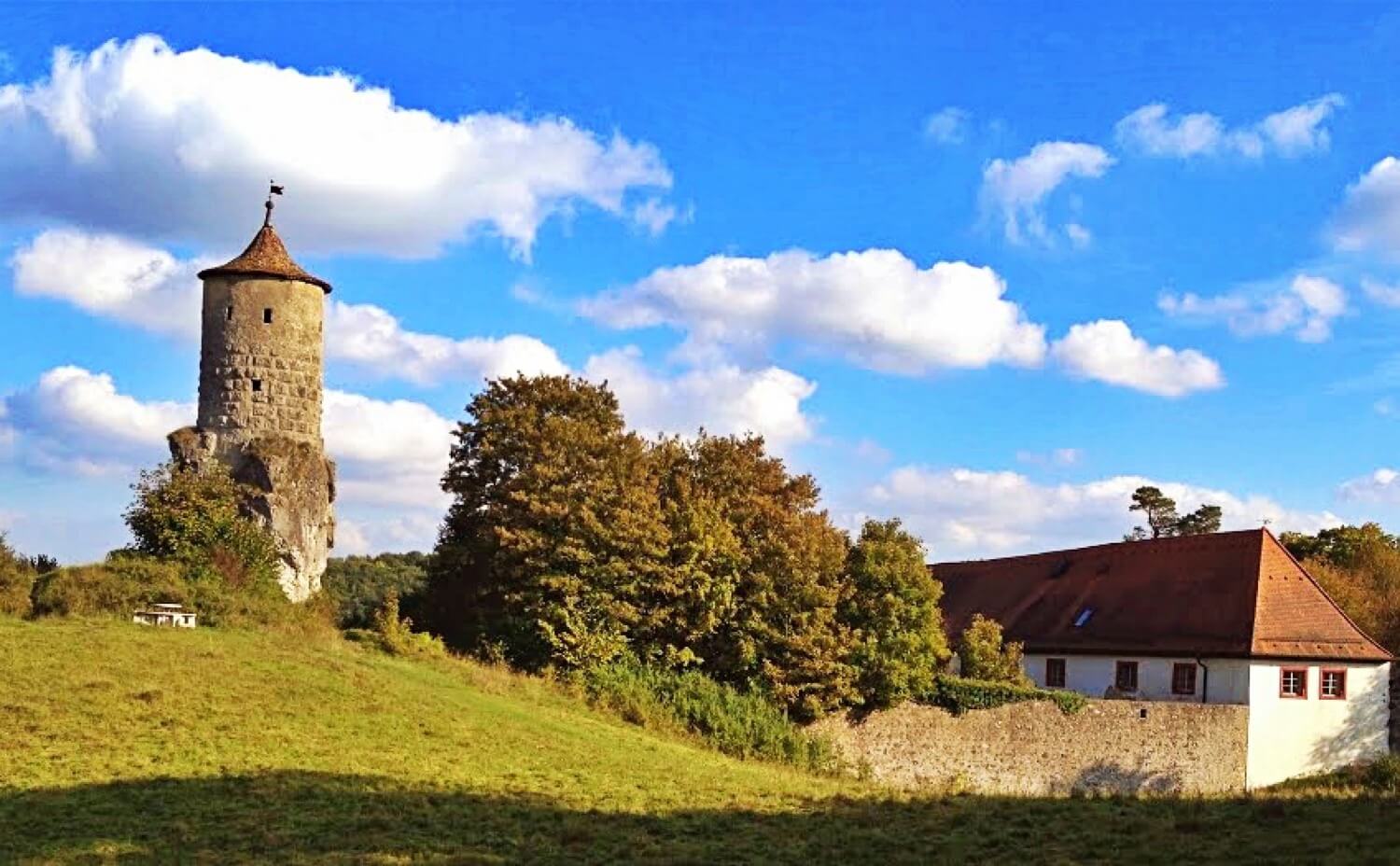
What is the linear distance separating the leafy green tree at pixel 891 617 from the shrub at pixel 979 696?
0.30 m

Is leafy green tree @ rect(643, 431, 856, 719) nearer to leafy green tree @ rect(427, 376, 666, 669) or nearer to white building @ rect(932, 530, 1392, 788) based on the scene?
leafy green tree @ rect(427, 376, 666, 669)

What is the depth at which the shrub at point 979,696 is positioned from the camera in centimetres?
3136

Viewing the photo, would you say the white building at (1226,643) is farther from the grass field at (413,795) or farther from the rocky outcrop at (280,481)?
the rocky outcrop at (280,481)

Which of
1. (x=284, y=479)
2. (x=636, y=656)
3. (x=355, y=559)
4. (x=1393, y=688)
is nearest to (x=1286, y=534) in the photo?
(x=1393, y=688)

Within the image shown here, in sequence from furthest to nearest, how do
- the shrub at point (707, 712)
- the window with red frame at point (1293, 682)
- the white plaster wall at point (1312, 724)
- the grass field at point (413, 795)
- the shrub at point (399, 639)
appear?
the window with red frame at point (1293, 682) → the white plaster wall at point (1312, 724) → the shrub at point (399, 639) → the shrub at point (707, 712) → the grass field at point (413, 795)

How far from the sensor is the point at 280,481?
3291cm

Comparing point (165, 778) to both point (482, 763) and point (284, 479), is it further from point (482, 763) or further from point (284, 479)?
point (284, 479)

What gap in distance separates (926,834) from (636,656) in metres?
14.7

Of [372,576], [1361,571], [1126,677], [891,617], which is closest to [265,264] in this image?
[891,617]

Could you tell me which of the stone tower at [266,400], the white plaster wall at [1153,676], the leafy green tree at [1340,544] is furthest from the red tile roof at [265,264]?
the leafy green tree at [1340,544]

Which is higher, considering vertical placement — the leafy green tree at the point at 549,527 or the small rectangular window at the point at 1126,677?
the leafy green tree at the point at 549,527

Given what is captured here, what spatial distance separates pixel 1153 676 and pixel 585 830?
27.5 meters

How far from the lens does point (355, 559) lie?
89.1m

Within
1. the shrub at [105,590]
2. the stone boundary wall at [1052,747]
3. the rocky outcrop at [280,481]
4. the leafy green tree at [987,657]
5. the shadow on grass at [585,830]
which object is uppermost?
the rocky outcrop at [280,481]
